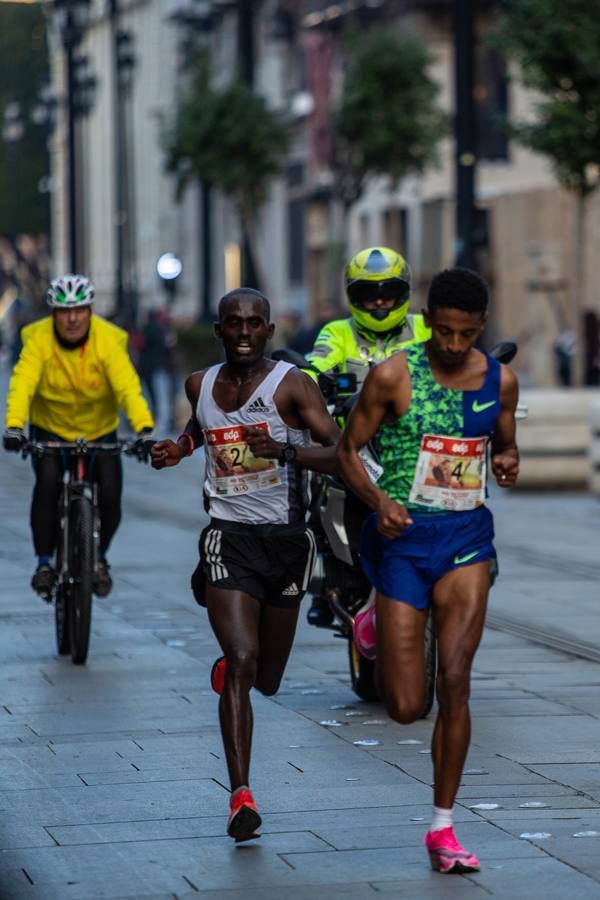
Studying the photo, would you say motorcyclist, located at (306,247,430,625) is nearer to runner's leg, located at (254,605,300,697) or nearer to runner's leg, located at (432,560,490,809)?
runner's leg, located at (254,605,300,697)

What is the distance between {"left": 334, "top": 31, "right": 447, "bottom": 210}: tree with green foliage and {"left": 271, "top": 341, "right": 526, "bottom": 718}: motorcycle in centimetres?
2454

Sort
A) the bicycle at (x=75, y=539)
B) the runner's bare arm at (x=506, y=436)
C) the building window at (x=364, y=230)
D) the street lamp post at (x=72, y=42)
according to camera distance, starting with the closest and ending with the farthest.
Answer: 1. the runner's bare arm at (x=506, y=436)
2. the bicycle at (x=75, y=539)
3. the street lamp post at (x=72, y=42)
4. the building window at (x=364, y=230)

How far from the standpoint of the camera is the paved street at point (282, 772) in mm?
6324

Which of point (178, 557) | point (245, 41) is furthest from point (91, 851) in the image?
point (245, 41)

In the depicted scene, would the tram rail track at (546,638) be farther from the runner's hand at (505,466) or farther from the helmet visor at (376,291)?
the runner's hand at (505,466)

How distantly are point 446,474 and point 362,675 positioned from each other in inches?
117

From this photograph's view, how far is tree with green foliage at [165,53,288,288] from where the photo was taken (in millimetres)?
36906

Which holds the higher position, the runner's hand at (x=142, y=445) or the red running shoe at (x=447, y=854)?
the runner's hand at (x=142, y=445)

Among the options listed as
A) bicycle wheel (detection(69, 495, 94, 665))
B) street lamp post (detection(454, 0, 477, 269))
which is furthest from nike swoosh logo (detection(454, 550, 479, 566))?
street lamp post (detection(454, 0, 477, 269))

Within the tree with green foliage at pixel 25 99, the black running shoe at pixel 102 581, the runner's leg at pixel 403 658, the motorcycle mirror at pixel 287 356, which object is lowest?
the black running shoe at pixel 102 581

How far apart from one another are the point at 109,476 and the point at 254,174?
26976 mm

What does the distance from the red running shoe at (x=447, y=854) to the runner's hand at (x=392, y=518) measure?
82 centimetres

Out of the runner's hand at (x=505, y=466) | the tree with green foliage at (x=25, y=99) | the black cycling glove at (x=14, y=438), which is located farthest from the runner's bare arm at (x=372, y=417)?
the tree with green foliage at (x=25, y=99)

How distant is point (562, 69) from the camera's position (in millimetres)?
23109
